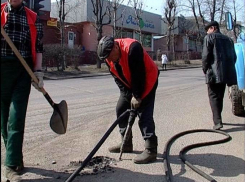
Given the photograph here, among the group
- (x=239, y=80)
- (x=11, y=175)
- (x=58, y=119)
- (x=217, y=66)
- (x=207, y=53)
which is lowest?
(x=11, y=175)

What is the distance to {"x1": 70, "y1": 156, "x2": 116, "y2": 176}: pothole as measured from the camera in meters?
3.76

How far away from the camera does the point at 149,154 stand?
158 inches

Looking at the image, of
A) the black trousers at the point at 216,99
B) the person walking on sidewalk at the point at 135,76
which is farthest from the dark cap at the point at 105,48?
the black trousers at the point at 216,99

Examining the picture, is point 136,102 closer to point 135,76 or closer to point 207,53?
point 135,76

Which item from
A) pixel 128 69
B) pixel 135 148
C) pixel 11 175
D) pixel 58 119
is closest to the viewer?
pixel 11 175

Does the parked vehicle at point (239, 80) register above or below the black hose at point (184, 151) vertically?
above

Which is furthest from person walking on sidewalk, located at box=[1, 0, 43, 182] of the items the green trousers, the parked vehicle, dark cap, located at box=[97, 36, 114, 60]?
the parked vehicle

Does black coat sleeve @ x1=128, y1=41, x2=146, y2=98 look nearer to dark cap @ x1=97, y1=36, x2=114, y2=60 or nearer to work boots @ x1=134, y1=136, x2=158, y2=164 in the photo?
dark cap @ x1=97, y1=36, x2=114, y2=60

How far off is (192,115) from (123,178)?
369 cm

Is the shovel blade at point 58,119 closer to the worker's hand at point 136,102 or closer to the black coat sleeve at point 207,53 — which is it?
the worker's hand at point 136,102

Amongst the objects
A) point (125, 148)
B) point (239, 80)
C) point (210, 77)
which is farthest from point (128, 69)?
point (239, 80)

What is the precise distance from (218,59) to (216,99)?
67cm

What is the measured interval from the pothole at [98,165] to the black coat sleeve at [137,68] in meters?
0.87

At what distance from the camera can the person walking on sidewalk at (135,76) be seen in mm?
3771
